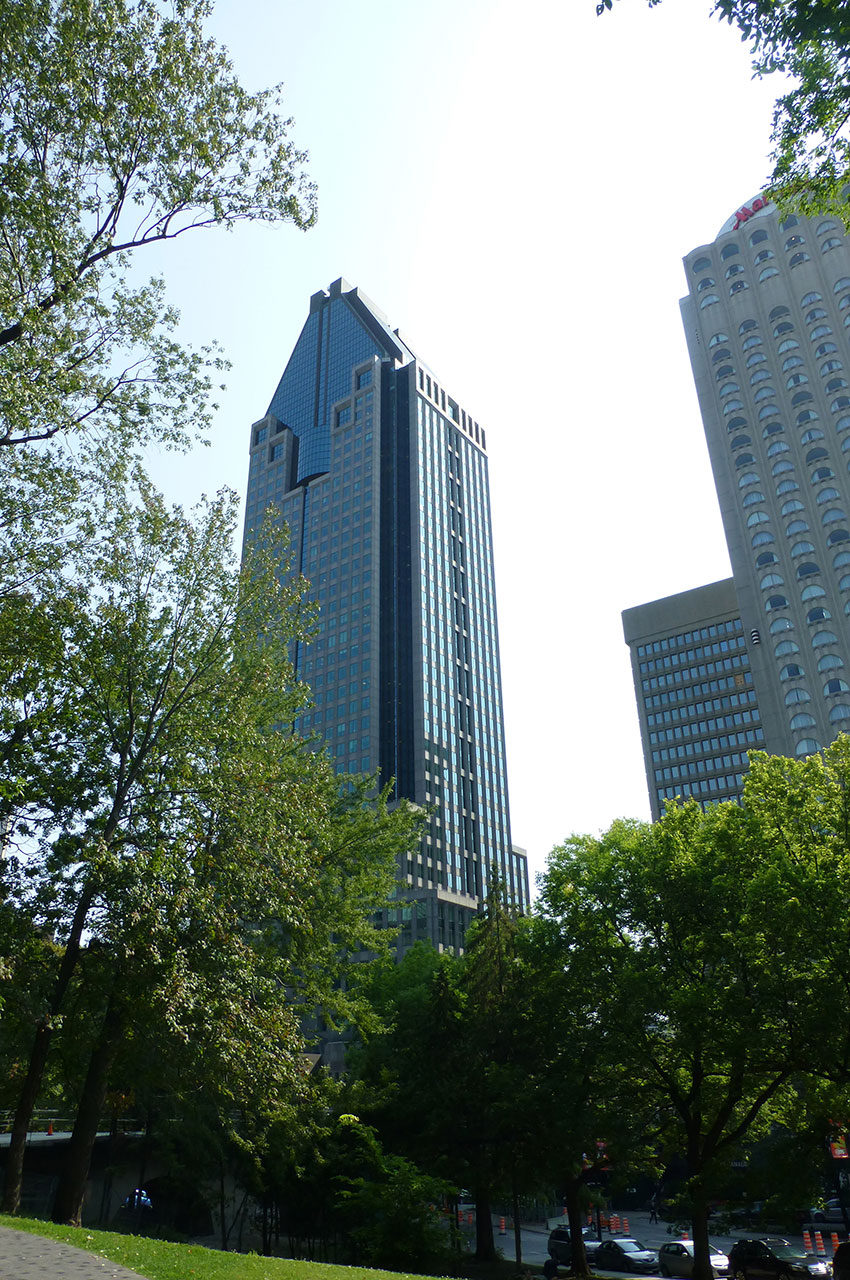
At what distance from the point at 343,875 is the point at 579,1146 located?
508 inches

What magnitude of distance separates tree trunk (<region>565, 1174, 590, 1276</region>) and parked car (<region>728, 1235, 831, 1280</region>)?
5.87 meters

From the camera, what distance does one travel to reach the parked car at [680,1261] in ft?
116

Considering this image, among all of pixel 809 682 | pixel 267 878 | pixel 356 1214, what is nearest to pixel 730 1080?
pixel 356 1214

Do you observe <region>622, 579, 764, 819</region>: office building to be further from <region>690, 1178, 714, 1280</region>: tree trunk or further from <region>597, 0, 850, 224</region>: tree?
<region>597, 0, 850, 224</region>: tree

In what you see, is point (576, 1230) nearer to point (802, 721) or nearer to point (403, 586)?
point (802, 721)

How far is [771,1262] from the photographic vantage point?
3138 centimetres

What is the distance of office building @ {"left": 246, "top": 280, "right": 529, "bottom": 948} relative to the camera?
122 m

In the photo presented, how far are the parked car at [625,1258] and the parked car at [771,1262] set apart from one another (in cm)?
691

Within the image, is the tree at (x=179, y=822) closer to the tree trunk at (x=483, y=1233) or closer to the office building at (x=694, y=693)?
the tree trunk at (x=483, y=1233)

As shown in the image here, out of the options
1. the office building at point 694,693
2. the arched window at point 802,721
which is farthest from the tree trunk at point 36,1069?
the office building at point 694,693

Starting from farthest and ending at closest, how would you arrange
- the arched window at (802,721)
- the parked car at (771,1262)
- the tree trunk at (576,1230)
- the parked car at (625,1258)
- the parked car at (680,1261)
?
the arched window at (802,721), the parked car at (625,1258), the parked car at (680,1261), the tree trunk at (576,1230), the parked car at (771,1262)

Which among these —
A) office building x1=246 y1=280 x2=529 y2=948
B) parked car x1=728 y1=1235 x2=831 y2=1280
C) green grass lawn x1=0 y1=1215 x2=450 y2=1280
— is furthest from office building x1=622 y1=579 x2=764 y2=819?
green grass lawn x1=0 y1=1215 x2=450 y2=1280

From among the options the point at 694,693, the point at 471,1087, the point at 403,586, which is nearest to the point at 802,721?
the point at 694,693

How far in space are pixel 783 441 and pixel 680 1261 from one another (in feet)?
263
